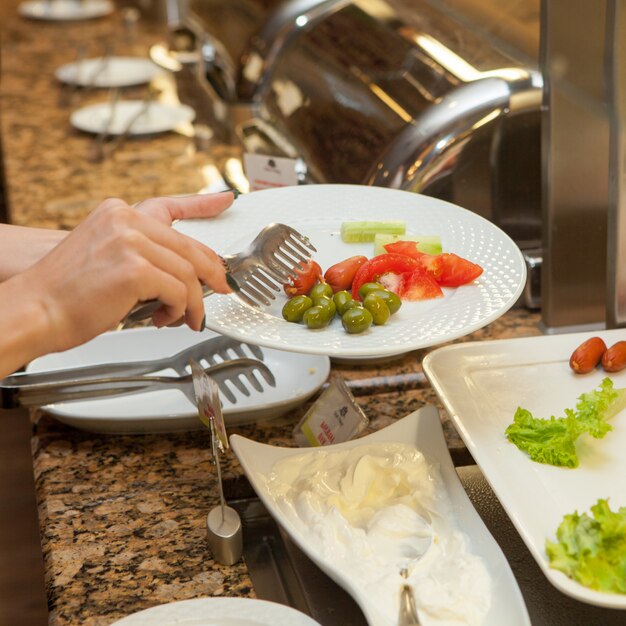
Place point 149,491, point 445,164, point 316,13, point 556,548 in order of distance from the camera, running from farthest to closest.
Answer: point 316,13 → point 445,164 → point 149,491 → point 556,548

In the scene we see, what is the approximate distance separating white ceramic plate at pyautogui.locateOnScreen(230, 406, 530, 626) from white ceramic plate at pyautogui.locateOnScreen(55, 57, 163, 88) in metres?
1.96

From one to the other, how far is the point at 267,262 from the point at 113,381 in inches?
9.7

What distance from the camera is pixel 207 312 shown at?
102 centimetres

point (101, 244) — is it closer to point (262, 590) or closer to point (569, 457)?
point (262, 590)

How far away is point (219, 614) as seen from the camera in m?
0.88

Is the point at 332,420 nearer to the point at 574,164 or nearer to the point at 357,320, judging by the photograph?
the point at 357,320

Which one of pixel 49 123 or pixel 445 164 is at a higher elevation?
pixel 445 164

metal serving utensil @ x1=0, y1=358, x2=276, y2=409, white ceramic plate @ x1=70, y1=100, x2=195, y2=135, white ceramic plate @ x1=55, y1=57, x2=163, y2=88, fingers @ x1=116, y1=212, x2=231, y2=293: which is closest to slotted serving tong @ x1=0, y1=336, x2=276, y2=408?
metal serving utensil @ x1=0, y1=358, x2=276, y2=409

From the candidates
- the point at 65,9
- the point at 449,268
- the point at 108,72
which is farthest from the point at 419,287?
the point at 65,9

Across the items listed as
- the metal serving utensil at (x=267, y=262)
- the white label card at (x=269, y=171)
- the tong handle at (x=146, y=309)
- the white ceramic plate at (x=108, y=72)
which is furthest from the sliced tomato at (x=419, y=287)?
the white ceramic plate at (x=108, y=72)

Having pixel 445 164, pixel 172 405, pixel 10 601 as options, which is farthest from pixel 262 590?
pixel 10 601

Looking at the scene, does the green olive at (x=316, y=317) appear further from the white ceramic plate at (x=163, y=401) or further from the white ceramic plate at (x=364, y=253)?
the white ceramic plate at (x=163, y=401)

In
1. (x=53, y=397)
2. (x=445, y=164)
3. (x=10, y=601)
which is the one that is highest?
(x=445, y=164)

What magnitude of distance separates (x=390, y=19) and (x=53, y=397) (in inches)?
38.3
